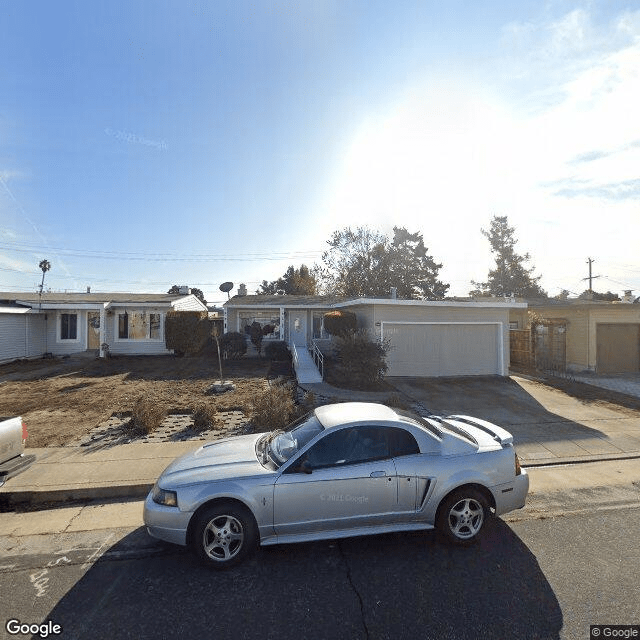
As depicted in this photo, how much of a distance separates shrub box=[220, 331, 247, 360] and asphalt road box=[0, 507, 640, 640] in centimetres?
1505

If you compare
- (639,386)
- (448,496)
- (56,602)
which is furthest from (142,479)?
(639,386)

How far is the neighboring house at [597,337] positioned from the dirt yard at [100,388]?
14.5m

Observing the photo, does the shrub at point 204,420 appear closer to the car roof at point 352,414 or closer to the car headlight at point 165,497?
the car roof at point 352,414

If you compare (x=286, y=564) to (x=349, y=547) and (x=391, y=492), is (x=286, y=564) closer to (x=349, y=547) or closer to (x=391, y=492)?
(x=349, y=547)

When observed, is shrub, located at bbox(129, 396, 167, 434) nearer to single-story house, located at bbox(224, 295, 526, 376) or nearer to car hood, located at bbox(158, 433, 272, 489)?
car hood, located at bbox(158, 433, 272, 489)

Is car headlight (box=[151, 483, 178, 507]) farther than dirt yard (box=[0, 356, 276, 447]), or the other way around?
dirt yard (box=[0, 356, 276, 447])

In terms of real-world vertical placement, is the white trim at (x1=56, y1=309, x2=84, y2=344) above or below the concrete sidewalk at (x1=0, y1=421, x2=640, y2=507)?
above

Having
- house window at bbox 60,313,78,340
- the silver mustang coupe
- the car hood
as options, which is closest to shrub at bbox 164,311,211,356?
house window at bbox 60,313,78,340

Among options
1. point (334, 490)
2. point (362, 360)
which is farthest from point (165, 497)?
point (362, 360)

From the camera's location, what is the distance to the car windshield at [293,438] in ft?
13.8

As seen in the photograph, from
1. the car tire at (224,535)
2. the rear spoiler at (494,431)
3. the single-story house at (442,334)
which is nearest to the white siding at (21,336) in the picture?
the single-story house at (442,334)

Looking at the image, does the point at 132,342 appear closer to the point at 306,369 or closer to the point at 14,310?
the point at 14,310

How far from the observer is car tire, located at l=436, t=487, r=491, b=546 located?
4051 millimetres

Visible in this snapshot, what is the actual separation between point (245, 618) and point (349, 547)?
139 centimetres
